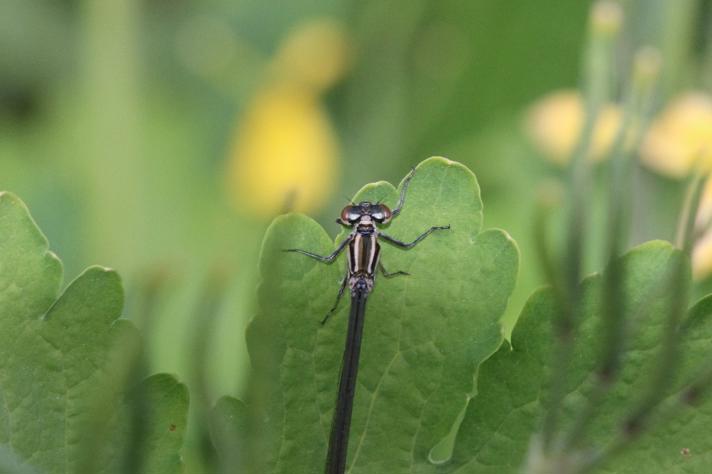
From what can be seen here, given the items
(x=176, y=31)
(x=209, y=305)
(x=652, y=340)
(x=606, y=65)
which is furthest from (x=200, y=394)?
(x=176, y=31)

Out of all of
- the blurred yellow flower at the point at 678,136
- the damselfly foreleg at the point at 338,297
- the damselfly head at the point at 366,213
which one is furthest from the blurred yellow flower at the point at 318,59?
the damselfly foreleg at the point at 338,297

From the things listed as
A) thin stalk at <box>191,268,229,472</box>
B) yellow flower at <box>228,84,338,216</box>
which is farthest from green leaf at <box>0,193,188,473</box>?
yellow flower at <box>228,84,338,216</box>

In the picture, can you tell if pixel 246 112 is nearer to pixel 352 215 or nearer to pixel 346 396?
pixel 352 215

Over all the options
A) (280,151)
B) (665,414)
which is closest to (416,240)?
(665,414)

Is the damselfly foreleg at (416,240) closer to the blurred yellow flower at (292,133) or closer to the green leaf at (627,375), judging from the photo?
the green leaf at (627,375)

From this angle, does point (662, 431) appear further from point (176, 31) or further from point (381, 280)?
point (176, 31)

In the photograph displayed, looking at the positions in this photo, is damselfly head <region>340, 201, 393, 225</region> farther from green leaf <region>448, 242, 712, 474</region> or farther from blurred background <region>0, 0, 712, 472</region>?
blurred background <region>0, 0, 712, 472</region>
